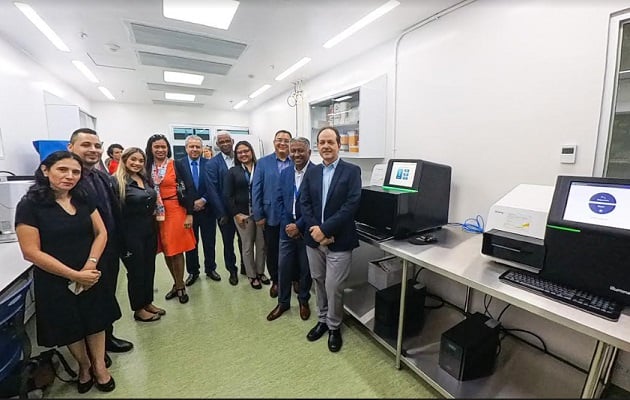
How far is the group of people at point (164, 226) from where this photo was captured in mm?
1537

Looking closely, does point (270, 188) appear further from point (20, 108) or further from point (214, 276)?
point (20, 108)

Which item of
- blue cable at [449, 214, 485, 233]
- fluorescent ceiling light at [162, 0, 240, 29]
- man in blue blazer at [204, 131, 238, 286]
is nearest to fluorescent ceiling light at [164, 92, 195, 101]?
man in blue blazer at [204, 131, 238, 286]

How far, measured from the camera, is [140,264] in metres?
2.25

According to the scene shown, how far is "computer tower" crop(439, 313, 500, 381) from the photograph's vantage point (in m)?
1.62

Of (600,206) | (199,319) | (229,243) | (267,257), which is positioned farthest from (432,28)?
(199,319)

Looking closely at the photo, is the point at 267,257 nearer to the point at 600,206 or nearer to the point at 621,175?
the point at 600,206

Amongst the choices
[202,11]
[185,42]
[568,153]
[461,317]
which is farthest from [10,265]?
[568,153]

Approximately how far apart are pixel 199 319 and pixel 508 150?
9.20 feet

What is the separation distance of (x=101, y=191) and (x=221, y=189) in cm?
129

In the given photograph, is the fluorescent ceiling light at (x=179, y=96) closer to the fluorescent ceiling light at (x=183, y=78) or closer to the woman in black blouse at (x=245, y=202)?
the fluorescent ceiling light at (x=183, y=78)

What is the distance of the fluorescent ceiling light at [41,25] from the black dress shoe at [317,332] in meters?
3.54

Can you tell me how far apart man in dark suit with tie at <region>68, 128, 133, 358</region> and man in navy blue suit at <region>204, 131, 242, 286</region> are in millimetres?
1095

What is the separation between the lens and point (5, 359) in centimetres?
145

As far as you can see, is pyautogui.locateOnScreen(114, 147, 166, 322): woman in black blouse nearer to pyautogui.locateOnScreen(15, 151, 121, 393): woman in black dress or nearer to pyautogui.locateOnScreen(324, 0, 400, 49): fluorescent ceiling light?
pyautogui.locateOnScreen(15, 151, 121, 393): woman in black dress
